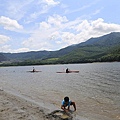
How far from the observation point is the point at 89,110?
78.2 feet

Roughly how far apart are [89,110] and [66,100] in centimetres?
377

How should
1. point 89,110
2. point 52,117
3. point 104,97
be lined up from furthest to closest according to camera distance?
point 104,97, point 89,110, point 52,117

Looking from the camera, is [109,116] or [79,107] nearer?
[109,116]

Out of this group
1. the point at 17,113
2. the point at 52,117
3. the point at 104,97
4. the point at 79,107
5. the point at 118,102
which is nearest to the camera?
the point at 52,117

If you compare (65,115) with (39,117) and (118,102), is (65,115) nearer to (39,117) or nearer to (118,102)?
(39,117)

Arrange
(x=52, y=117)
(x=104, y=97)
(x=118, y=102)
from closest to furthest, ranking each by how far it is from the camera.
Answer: (x=52, y=117)
(x=118, y=102)
(x=104, y=97)

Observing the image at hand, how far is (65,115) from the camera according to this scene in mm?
20562

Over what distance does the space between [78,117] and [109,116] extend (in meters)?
3.37

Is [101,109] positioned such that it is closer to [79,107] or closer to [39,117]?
[79,107]

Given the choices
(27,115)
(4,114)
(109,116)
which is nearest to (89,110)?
(109,116)

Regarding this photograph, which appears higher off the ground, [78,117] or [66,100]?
[66,100]

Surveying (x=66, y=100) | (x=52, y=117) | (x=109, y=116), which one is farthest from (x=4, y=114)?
(x=109, y=116)

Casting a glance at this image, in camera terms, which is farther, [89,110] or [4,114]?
[89,110]

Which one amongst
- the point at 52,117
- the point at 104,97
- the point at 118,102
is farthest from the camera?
the point at 104,97
